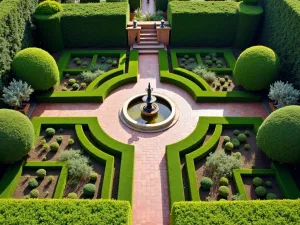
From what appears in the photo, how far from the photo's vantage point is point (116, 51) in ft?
80.8

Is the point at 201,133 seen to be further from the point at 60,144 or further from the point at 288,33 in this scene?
the point at 288,33

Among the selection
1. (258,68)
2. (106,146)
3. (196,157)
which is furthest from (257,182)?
(258,68)

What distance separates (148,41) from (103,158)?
1352 cm

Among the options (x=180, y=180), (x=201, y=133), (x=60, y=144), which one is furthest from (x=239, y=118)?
(x=60, y=144)

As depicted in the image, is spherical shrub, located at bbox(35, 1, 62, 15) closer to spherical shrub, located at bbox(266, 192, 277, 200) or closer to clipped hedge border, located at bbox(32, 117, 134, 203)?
clipped hedge border, located at bbox(32, 117, 134, 203)

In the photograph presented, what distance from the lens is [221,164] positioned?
49.4 ft

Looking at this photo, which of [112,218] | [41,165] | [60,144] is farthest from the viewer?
[60,144]

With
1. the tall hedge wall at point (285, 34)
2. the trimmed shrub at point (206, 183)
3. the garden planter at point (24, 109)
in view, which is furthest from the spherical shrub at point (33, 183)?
the tall hedge wall at point (285, 34)

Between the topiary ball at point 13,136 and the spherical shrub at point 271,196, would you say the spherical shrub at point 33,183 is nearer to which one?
the topiary ball at point 13,136

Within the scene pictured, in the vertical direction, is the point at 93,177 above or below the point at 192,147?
below

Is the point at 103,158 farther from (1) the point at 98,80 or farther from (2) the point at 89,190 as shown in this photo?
(1) the point at 98,80

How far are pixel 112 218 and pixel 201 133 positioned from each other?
27.0ft

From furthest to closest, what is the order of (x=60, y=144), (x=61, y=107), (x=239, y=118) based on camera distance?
(x=61, y=107) → (x=239, y=118) → (x=60, y=144)

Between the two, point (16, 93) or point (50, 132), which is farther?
point (16, 93)
